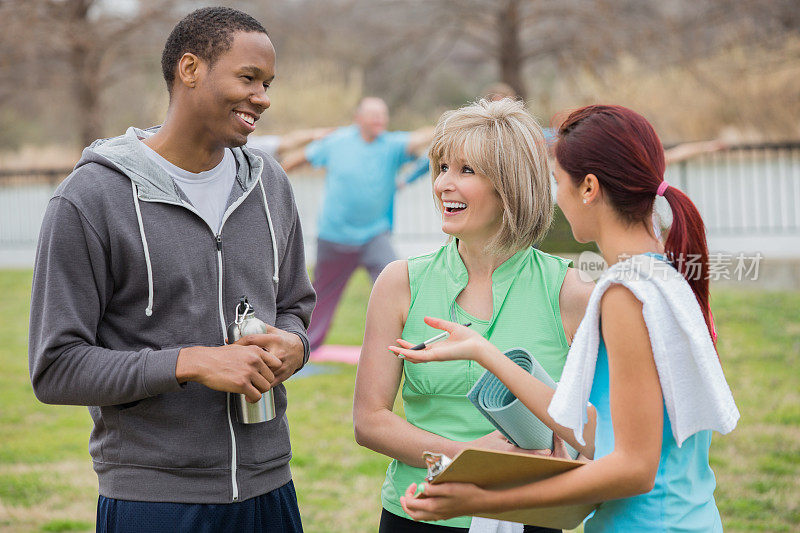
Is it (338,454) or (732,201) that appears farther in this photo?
(732,201)

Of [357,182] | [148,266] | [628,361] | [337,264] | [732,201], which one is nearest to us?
[628,361]

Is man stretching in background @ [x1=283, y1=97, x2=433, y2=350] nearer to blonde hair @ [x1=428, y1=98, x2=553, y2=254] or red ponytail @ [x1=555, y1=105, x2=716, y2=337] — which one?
blonde hair @ [x1=428, y1=98, x2=553, y2=254]

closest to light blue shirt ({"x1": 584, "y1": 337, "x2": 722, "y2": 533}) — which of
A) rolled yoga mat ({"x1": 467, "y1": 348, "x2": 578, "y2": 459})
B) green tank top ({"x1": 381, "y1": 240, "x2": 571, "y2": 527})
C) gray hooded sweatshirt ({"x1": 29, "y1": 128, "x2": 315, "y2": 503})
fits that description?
rolled yoga mat ({"x1": 467, "y1": 348, "x2": 578, "y2": 459})

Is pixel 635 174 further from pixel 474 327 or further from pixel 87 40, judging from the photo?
pixel 87 40

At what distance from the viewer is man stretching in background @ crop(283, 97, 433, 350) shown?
7.88 metres

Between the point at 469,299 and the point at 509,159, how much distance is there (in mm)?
396

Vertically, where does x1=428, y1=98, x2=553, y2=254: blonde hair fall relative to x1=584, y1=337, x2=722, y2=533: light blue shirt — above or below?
above

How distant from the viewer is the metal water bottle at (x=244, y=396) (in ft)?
7.52

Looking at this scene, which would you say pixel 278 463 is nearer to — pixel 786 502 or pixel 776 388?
pixel 786 502

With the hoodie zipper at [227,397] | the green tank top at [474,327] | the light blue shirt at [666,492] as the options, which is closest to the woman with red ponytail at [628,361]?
the light blue shirt at [666,492]

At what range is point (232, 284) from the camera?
239 cm

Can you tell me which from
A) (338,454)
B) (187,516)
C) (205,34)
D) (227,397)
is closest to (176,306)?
(227,397)

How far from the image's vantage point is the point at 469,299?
253cm

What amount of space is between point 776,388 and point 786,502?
7.57 feet
